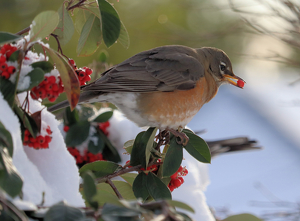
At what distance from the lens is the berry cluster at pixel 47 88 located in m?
0.63

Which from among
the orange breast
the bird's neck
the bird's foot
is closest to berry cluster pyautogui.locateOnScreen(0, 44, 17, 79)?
the bird's foot

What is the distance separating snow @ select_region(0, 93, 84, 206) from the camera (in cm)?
48

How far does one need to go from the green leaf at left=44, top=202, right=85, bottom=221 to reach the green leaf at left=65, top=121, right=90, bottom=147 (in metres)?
0.73

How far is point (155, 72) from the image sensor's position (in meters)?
1.19

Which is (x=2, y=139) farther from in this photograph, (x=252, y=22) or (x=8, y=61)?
(x=252, y=22)

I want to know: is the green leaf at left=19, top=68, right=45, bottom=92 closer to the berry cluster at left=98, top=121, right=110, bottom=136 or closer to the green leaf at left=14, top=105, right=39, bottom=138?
the green leaf at left=14, top=105, right=39, bottom=138

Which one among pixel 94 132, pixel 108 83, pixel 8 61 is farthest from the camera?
pixel 94 132

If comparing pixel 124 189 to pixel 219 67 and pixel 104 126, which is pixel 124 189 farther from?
pixel 219 67

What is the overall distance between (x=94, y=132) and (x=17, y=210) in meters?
0.80

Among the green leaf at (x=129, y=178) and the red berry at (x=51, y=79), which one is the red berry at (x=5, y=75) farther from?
the green leaf at (x=129, y=178)

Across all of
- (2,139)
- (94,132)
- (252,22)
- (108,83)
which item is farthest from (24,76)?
(252,22)

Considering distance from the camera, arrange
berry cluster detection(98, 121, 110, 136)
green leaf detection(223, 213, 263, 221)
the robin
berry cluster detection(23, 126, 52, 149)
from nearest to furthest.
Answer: green leaf detection(223, 213, 263, 221), berry cluster detection(23, 126, 52, 149), the robin, berry cluster detection(98, 121, 110, 136)

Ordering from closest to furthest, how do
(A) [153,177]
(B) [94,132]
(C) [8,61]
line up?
(C) [8,61], (A) [153,177], (B) [94,132]

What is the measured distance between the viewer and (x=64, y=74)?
563mm
